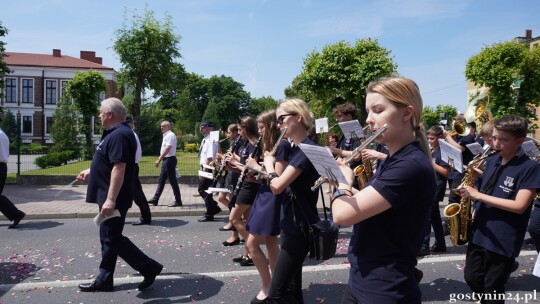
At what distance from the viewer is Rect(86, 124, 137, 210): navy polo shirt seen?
4.30m

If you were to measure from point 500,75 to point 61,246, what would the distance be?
88.6ft

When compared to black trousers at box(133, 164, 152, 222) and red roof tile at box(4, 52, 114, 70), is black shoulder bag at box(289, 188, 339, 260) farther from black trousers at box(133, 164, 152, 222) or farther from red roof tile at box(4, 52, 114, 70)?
red roof tile at box(4, 52, 114, 70)

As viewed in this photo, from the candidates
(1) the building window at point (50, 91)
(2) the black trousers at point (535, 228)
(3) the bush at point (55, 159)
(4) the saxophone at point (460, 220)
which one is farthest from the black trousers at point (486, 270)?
(1) the building window at point (50, 91)

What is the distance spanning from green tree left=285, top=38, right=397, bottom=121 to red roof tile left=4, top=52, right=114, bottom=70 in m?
41.7

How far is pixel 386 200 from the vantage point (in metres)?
1.84

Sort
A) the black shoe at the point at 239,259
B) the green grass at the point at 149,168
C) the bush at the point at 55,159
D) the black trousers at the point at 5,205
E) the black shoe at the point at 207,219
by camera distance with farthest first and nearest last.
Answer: the bush at the point at 55,159
the green grass at the point at 149,168
the black shoe at the point at 207,219
the black trousers at the point at 5,205
the black shoe at the point at 239,259

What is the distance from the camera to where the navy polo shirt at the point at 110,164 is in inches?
169

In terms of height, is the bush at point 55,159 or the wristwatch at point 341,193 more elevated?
the wristwatch at point 341,193

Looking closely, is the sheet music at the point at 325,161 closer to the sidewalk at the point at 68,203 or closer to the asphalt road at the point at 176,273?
the asphalt road at the point at 176,273

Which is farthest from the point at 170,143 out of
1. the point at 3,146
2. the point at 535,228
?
the point at 535,228

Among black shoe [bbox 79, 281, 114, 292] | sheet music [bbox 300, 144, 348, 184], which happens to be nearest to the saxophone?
sheet music [bbox 300, 144, 348, 184]

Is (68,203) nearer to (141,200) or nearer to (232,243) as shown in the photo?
(141,200)

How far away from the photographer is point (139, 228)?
779 centimetres

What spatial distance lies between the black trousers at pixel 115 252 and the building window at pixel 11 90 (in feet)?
186
